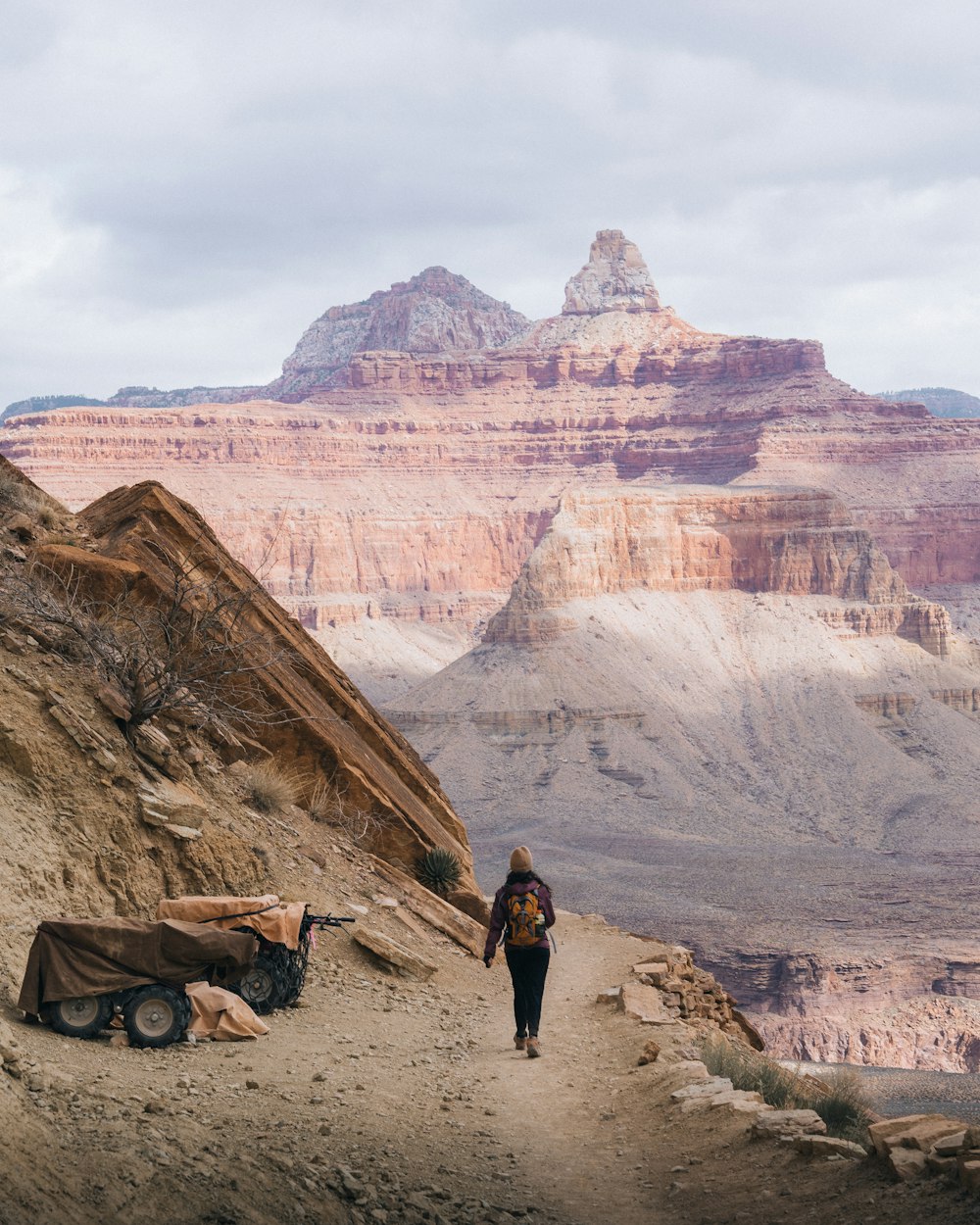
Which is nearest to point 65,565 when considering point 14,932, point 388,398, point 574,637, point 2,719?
point 2,719

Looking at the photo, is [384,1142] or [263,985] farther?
[263,985]

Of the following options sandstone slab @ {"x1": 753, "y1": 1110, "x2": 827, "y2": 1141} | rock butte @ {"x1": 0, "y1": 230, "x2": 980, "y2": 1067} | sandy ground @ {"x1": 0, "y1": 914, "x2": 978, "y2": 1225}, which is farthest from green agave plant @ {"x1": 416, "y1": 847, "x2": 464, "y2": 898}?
rock butte @ {"x1": 0, "y1": 230, "x2": 980, "y2": 1067}

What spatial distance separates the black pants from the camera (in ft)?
46.2

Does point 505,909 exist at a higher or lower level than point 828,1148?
higher

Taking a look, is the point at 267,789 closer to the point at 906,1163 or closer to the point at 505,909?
the point at 505,909

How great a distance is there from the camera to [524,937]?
14016 millimetres

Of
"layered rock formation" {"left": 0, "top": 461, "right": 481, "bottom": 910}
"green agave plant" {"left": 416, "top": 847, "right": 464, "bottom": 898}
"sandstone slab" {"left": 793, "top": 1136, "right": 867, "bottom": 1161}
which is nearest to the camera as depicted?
"sandstone slab" {"left": 793, "top": 1136, "right": 867, "bottom": 1161}

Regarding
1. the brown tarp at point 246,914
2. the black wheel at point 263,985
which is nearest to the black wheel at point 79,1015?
Answer: the brown tarp at point 246,914

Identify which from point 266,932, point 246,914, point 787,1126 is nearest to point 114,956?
point 246,914

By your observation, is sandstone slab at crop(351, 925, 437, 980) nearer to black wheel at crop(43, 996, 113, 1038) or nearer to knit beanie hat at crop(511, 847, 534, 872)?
knit beanie hat at crop(511, 847, 534, 872)

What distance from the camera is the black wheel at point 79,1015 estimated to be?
1125cm

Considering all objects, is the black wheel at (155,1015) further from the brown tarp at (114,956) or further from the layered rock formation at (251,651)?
the layered rock formation at (251,651)

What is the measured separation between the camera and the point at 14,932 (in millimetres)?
12203

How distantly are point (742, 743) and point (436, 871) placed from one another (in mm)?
85922
